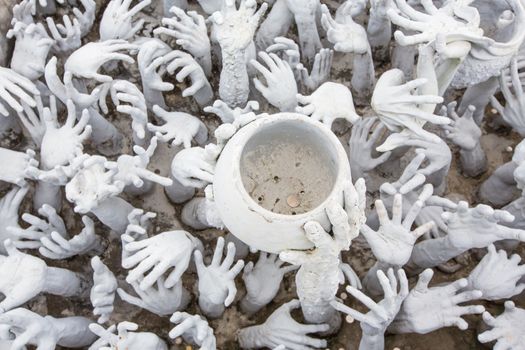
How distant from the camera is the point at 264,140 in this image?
1039mm

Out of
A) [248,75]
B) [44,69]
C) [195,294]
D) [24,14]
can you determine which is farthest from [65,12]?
[195,294]

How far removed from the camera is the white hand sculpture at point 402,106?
3.91ft

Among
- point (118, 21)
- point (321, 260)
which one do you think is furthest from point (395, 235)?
point (118, 21)

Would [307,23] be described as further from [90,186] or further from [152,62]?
[90,186]

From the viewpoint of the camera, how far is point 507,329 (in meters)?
1.26

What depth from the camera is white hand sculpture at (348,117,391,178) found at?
143 centimetres

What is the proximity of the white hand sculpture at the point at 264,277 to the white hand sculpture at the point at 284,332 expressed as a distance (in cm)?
5

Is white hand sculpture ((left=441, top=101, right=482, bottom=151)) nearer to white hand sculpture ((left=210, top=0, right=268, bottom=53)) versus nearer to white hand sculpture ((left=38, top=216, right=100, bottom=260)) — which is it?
white hand sculpture ((left=210, top=0, right=268, bottom=53))

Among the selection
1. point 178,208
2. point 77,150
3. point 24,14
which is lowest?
point 178,208

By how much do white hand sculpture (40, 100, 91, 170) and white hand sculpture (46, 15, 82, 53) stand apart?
0.82ft

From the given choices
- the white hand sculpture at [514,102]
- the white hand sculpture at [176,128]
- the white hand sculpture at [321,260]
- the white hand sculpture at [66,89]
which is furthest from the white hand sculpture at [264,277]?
the white hand sculpture at [514,102]

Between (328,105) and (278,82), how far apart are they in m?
0.14

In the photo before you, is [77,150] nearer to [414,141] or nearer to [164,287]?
[164,287]

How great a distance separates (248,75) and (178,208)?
0.39 metres
